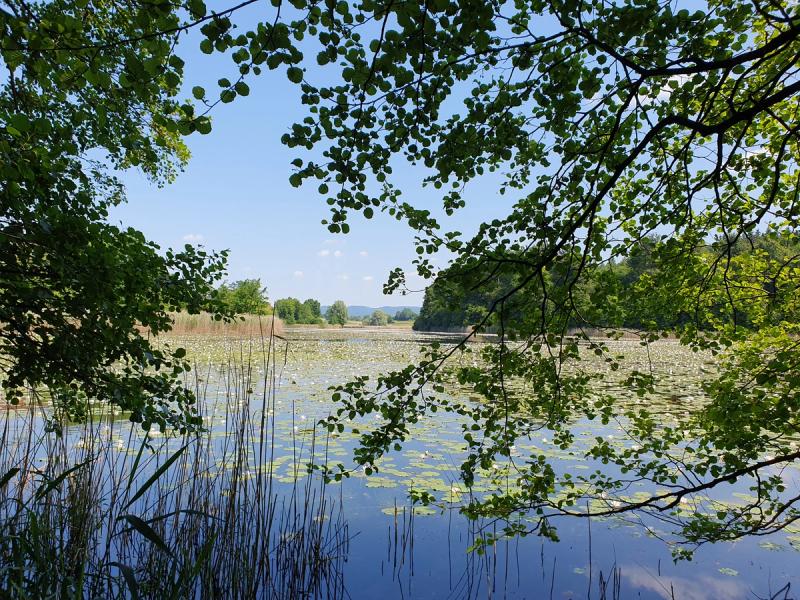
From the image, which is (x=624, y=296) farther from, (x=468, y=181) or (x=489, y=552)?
(x=489, y=552)

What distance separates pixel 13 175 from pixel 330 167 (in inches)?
46.8

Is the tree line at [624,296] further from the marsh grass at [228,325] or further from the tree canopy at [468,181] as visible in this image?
the marsh grass at [228,325]

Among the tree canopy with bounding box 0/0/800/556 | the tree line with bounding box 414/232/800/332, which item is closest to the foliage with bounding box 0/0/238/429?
the tree canopy with bounding box 0/0/800/556

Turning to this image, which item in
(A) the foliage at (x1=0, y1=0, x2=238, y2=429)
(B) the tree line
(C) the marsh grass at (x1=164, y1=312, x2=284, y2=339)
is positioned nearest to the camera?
(A) the foliage at (x1=0, y1=0, x2=238, y2=429)

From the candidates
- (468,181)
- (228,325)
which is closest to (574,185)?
(468,181)

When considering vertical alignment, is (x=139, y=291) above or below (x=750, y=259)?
below

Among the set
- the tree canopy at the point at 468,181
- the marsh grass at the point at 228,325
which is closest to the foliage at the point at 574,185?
the tree canopy at the point at 468,181

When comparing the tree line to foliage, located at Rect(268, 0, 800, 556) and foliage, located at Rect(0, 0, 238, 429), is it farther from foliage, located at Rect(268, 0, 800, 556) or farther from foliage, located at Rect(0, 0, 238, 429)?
foliage, located at Rect(0, 0, 238, 429)

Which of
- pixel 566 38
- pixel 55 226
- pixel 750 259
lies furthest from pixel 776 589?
pixel 55 226

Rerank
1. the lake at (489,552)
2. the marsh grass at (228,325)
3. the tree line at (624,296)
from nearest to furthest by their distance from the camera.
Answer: the tree line at (624,296)
the lake at (489,552)
the marsh grass at (228,325)

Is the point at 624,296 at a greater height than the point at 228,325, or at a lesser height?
greater

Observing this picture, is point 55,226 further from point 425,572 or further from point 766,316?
point 766,316

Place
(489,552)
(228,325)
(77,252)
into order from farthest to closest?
1. (489,552)
2. (228,325)
3. (77,252)

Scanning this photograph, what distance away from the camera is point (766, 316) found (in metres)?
3.77
